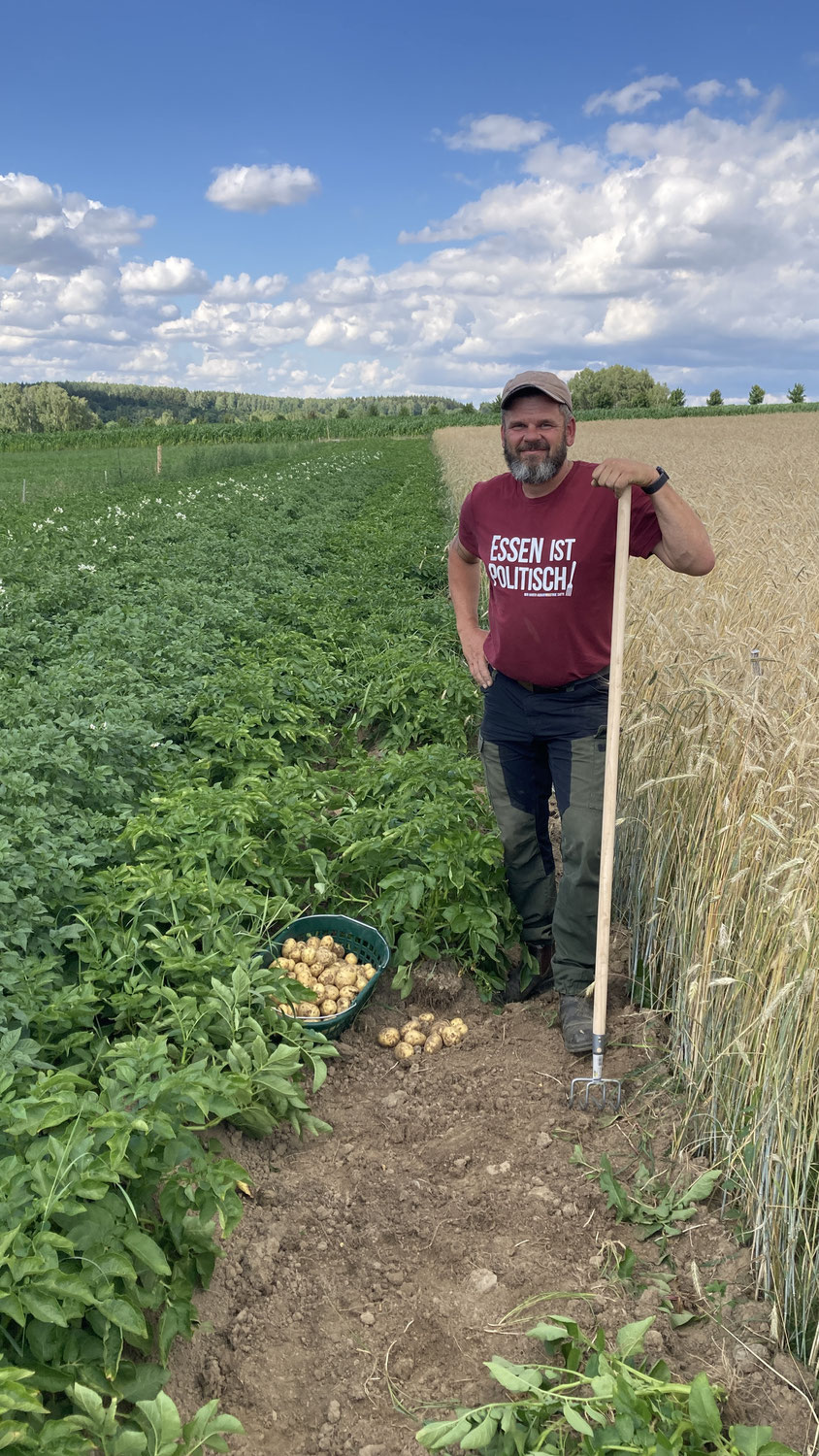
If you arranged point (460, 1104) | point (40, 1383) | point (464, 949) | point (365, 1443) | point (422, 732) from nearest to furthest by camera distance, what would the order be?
point (40, 1383) < point (365, 1443) < point (460, 1104) < point (464, 949) < point (422, 732)

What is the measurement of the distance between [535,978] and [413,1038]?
72 cm

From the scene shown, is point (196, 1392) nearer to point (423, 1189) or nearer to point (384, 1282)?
point (384, 1282)

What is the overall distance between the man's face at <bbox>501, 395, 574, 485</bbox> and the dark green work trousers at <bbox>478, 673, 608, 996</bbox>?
0.89 meters

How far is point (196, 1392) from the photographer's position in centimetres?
243

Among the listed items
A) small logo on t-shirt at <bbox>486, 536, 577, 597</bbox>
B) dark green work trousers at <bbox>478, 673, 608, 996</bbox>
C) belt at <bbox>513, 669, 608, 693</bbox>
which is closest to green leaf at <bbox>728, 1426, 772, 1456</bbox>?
dark green work trousers at <bbox>478, 673, 608, 996</bbox>

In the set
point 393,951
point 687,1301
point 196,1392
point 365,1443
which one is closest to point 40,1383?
point 196,1392

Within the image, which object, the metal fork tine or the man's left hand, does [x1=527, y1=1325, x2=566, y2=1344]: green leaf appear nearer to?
the metal fork tine

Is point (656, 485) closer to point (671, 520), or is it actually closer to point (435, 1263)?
point (671, 520)

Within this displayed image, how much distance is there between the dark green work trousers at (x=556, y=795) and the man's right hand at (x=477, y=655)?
5 centimetres

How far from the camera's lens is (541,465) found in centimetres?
367

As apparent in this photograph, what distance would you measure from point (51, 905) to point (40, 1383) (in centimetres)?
181

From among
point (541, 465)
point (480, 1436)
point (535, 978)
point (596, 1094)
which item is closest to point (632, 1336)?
point (480, 1436)

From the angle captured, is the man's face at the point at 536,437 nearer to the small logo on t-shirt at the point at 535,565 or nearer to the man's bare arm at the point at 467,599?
the small logo on t-shirt at the point at 535,565

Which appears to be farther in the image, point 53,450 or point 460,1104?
point 53,450
